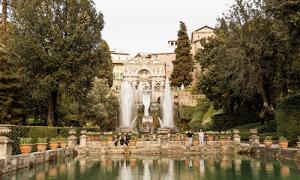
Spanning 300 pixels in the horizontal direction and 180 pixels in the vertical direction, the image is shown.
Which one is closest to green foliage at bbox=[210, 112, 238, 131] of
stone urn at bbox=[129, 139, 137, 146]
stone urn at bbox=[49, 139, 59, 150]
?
stone urn at bbox=[129, 139, 137, 146]

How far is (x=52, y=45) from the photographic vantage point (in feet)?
98.4

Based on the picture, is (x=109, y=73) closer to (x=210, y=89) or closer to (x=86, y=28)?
(x=210, y=89)

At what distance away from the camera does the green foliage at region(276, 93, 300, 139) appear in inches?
891

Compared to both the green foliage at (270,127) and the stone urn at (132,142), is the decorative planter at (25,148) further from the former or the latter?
the green foliage at (270,127)

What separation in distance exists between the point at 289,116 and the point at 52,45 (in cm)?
1893

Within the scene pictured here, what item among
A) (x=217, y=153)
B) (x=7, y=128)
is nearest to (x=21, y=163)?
(x=7, y=128)

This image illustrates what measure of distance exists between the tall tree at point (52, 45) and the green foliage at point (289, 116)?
1574cm

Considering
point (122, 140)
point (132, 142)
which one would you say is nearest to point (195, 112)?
point (122, 140)

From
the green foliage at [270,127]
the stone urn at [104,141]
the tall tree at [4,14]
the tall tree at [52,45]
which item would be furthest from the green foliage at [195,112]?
the tall tree at [4,14]

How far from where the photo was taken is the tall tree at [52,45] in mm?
29234

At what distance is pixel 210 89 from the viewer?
42.4 metres

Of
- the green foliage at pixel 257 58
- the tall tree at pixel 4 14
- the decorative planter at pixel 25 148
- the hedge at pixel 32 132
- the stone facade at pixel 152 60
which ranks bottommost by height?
the decorative planter at pixel 25 148

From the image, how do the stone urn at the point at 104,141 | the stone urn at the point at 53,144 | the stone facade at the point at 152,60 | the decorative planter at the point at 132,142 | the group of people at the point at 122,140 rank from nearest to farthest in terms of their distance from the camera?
1. the stone urn at the point at 53,144
2. the decorative planter at the point at 132,142
3. the stone urn at the point at 104,141
4. the group of people at the point at 122,140
5. the stone facade at the point at 152,60

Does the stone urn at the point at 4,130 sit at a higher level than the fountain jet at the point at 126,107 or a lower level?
lower
